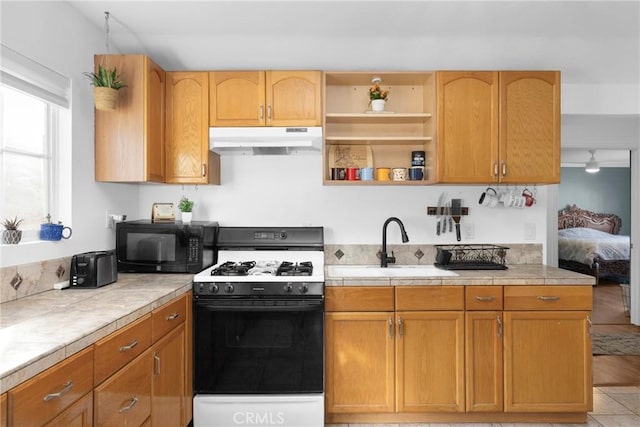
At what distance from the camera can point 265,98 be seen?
2.78 m

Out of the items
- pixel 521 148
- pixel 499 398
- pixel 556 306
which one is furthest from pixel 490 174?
pixel 499 398

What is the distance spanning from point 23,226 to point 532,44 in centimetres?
322

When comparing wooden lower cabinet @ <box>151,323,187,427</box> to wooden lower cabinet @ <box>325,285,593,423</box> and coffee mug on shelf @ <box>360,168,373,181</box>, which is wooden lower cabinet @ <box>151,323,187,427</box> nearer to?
wooden lower cabinet @ <box>325,285,593,423</box>

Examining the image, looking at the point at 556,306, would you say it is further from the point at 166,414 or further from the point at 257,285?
the point at 166,414

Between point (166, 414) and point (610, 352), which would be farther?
point (610, 352)

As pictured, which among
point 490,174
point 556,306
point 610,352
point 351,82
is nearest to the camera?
point 556,306

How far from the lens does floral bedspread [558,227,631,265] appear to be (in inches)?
264

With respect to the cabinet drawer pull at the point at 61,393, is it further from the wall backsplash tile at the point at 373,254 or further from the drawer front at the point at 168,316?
the wall backsplash tile at the point at 373,254

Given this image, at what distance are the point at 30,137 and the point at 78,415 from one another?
1522mm

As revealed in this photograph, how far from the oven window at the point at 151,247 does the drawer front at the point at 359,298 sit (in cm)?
106

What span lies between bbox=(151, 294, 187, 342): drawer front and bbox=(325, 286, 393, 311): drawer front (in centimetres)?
82

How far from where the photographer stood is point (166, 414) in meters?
2.07

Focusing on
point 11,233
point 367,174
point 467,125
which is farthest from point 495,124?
point 11,233

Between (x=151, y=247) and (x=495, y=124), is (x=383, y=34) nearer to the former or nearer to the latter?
(x=495, y=124)
